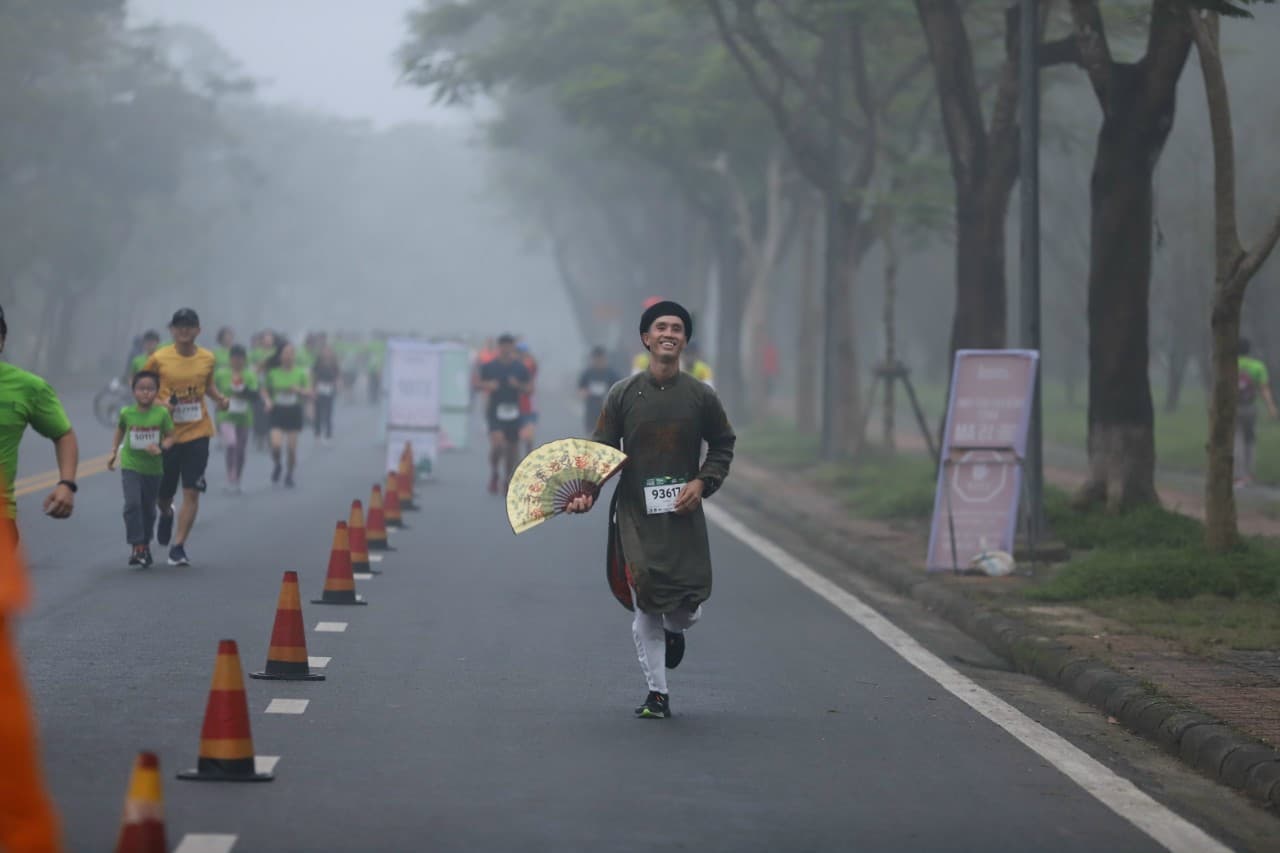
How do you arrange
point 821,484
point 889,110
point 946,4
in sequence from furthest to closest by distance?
1. point 889,110
2. point 821,484
3. point 946,4

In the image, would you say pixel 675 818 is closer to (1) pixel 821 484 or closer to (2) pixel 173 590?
(2) pixel 173 590

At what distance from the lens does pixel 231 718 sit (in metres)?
7.55

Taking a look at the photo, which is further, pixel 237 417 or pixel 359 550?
pixel 237 417

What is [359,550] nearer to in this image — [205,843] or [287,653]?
[287,653]

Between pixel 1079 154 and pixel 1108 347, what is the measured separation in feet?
81.8

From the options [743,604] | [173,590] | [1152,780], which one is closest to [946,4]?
[743,604]

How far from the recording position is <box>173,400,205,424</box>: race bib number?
15508 mm

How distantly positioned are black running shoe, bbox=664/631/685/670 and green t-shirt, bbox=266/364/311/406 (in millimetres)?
15280

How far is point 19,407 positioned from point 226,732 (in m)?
2.25

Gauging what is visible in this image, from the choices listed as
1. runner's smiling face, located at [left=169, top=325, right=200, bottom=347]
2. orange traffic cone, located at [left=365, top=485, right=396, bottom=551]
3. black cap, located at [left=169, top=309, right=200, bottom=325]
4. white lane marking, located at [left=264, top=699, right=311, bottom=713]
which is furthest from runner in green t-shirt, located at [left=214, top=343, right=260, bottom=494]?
white lane marking, located at [left=264, top=699, right=311, bottom=713]

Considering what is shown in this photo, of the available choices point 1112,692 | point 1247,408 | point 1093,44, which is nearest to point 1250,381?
point 1247,408

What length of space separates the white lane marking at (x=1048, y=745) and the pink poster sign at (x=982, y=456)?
0.98 meters

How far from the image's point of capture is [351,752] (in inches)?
335

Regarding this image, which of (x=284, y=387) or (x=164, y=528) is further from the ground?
(x=284, y=387)
